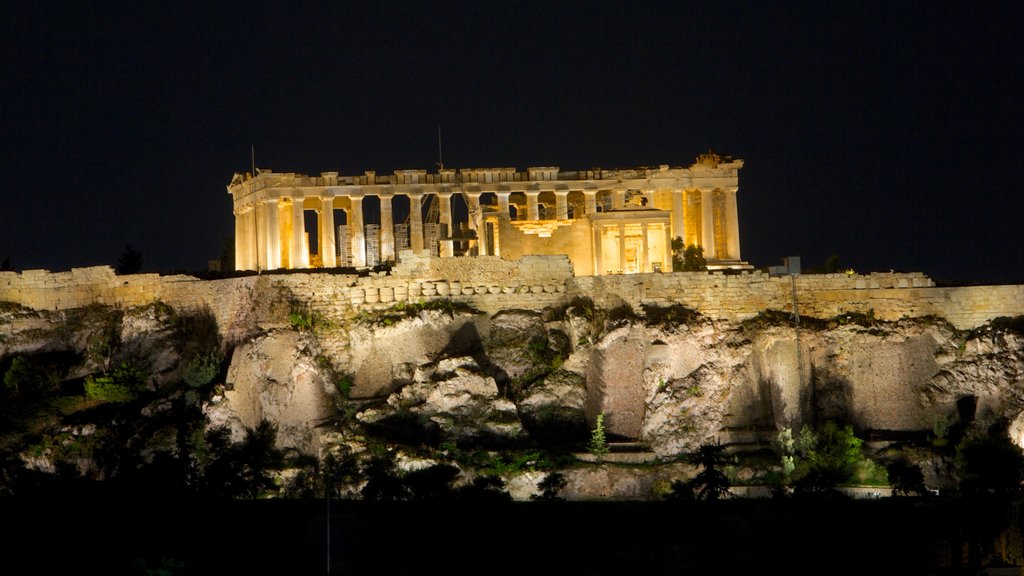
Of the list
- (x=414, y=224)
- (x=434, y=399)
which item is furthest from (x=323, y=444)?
(x=414, y=224)

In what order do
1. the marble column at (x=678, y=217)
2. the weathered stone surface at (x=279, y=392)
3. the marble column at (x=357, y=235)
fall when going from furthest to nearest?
the marble column at (x=678, y=217) → the marble column at (x=357, y=235) → the weathered stone surface at (x=279, y=392)

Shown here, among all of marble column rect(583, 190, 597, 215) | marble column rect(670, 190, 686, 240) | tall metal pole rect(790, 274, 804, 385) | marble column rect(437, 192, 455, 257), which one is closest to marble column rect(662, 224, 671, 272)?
marble column rect(670, 190, 686, 240)

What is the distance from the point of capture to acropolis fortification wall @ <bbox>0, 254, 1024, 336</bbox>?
57562mm

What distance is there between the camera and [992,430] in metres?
53.6

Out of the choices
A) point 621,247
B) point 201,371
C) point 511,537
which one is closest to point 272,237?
point 201,371

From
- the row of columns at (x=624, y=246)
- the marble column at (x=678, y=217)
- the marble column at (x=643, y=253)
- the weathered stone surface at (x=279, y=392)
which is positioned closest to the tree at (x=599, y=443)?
the weathered stone surface at (x=279, y=392)

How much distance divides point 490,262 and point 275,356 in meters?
8.71

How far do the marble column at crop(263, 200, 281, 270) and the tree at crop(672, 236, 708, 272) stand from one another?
16.8 metres

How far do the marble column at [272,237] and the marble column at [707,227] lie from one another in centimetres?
1849

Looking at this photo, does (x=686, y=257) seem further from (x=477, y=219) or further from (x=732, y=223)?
(x=477, y=219)

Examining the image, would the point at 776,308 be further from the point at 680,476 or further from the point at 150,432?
the point at 150,432

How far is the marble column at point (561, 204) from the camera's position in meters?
70.0

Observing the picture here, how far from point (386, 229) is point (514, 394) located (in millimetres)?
18781

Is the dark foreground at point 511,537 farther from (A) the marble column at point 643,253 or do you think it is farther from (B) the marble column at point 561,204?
(B) the marble column at point 561,204
